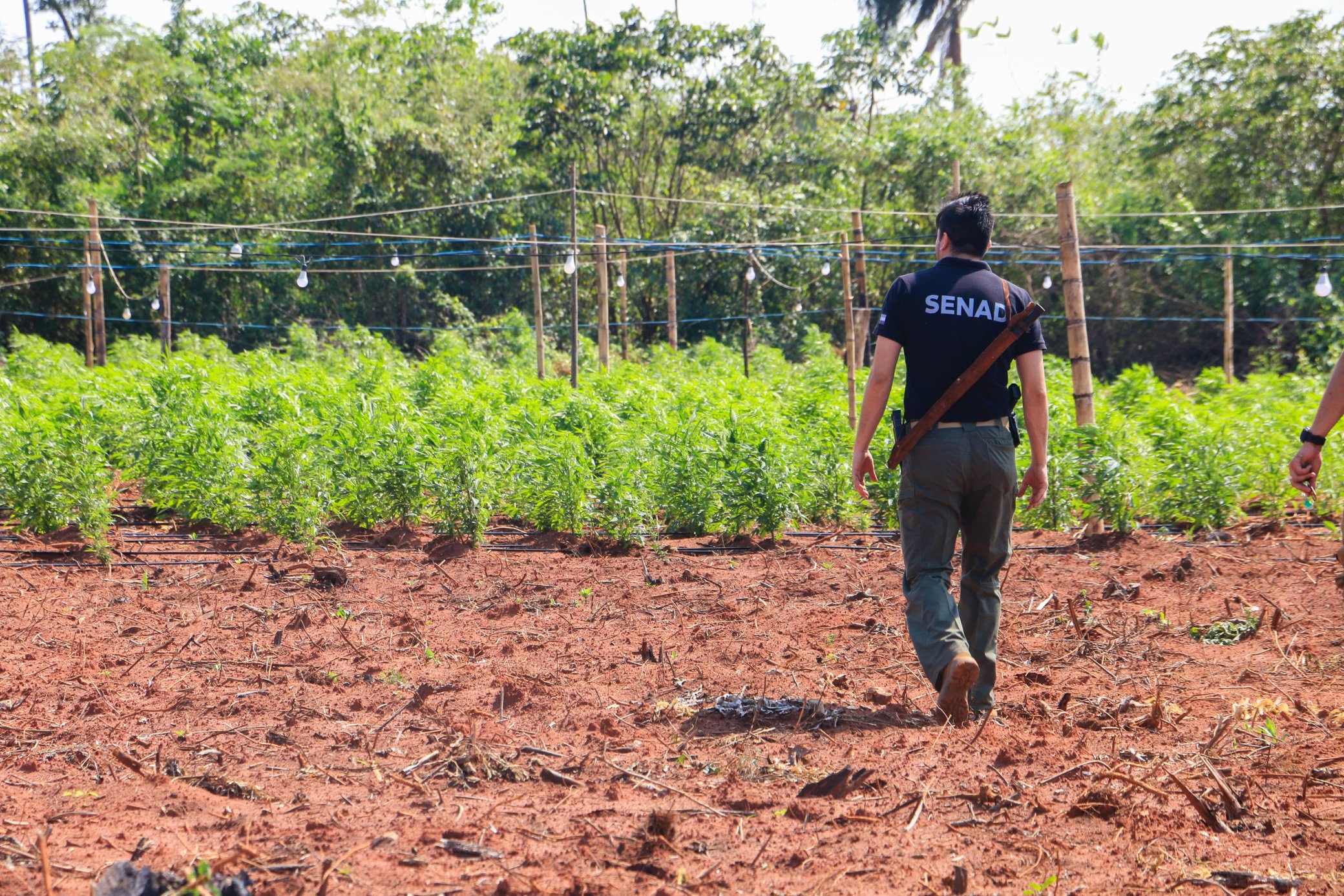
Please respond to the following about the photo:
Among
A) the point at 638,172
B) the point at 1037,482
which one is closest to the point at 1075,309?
the point at 1037,482

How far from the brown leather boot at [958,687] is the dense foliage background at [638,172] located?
2028cm

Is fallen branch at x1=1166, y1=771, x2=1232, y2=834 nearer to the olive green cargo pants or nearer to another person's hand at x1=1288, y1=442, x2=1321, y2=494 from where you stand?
the olive green cargo pants

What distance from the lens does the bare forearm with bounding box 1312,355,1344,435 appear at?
10.7 feet

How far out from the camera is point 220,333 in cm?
2767

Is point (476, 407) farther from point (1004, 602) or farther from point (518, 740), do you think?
point (518, 740)

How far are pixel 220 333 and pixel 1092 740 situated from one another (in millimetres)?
27419

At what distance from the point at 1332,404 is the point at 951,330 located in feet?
4.09

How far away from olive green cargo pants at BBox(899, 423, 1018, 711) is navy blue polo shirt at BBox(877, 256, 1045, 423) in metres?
0.11

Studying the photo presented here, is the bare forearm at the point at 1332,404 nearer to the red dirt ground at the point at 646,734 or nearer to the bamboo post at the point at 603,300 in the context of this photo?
the red dirt ground at the point at 646,734

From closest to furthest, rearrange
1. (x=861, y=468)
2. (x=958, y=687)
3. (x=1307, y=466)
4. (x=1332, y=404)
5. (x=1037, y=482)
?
(x=1332, y=404), (x=1307, y=466), (x=958, y=687), (x=861, y=468), (x=1037, y=482)

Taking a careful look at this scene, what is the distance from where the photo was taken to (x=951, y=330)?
4.00m

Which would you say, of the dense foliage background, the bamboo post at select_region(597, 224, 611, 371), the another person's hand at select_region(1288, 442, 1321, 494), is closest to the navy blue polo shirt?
the another person's hand at select_region(1288, 442, 1321, 494)

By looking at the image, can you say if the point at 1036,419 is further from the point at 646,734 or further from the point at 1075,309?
the point at 1075,309

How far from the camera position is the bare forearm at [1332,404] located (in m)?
3.26
